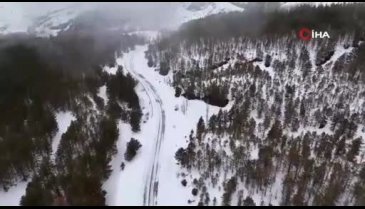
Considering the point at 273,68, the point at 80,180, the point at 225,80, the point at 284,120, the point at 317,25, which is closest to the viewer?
the point at 80,180

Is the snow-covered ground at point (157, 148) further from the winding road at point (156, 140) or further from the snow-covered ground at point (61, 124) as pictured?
the snow-covered ground at point (61, 124)

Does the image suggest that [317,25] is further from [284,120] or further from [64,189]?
[64,189]

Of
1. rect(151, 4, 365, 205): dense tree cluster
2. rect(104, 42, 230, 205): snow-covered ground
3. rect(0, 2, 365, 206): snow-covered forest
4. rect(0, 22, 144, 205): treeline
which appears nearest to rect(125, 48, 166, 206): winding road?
rect(104, 42, 230, 205): snow-covered ground

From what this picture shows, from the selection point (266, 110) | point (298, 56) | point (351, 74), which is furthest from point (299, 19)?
point (266, 110)

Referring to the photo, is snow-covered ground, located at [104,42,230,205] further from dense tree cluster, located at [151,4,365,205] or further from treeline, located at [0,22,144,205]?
dense tree cluster, located at [151,4,365,205]

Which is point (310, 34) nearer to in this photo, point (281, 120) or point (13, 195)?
point (281, 120)

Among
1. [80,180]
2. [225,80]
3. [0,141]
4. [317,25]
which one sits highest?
[317,25]
